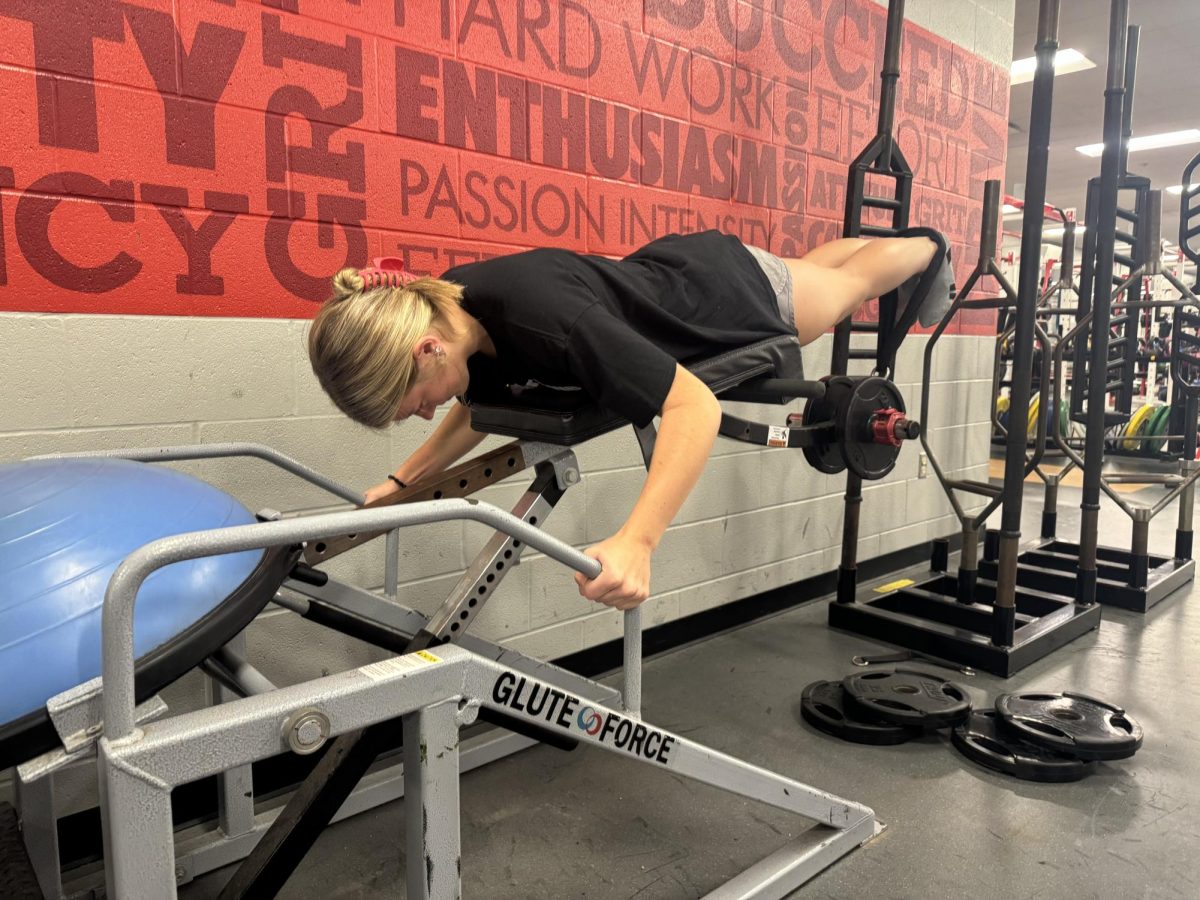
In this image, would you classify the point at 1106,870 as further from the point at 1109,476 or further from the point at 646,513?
the point at 1109,476

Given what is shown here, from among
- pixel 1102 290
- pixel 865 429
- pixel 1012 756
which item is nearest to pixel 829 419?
pixel 865 429

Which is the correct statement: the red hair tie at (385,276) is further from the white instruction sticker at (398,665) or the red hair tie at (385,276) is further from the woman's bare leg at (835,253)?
the woman's bare leg at (835,253)

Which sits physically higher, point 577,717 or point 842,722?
point 577,717

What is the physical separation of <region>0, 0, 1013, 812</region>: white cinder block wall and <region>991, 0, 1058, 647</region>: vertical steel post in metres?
→ 0.79

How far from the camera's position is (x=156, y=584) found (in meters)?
0.85

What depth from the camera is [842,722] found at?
2.10 meters

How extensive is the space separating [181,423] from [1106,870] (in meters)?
2.04

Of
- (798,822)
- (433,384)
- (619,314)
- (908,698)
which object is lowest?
(798,822)

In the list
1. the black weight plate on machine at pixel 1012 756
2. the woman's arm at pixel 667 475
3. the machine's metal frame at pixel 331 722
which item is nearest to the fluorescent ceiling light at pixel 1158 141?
the black weight plate on machine at pixel 1012 756

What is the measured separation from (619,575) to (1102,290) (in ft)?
8.30

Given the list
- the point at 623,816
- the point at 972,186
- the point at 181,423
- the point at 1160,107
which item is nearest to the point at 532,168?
the point at 181,423

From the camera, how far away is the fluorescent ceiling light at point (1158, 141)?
309 inches

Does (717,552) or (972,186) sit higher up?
(972,186)

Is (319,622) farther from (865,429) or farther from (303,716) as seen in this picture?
(865,429)
